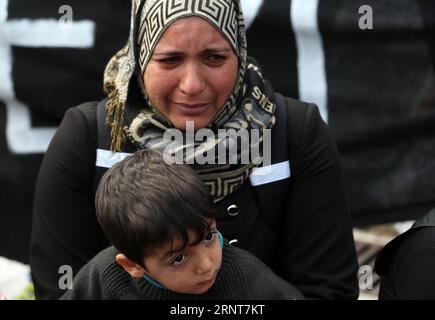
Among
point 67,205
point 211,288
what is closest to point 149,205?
point 211,288

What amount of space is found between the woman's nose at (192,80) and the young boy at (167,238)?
285mm

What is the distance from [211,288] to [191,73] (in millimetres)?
586

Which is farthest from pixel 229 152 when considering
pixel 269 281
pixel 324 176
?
pixel 269 281

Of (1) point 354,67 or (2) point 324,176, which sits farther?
(1) point 354,67

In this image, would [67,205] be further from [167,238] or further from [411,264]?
[411,264]

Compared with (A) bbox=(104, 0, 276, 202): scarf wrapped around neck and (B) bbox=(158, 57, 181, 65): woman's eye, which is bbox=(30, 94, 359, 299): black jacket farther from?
(B) bbox=(158, 57, 181, 65): woman's eye

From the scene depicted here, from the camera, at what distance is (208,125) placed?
1.96m

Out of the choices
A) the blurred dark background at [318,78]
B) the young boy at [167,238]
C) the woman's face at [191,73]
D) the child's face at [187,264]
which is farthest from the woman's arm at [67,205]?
the blurred dark background at [318,78]

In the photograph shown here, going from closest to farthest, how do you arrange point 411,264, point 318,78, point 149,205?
point 149,205 < point 411,264 < point 318,78

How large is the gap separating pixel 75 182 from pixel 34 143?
1266 mm

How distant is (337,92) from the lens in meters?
3.17

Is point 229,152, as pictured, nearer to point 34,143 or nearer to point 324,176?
point 324,176

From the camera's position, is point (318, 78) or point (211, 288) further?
point (318, 78)

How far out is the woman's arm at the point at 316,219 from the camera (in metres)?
2.00
